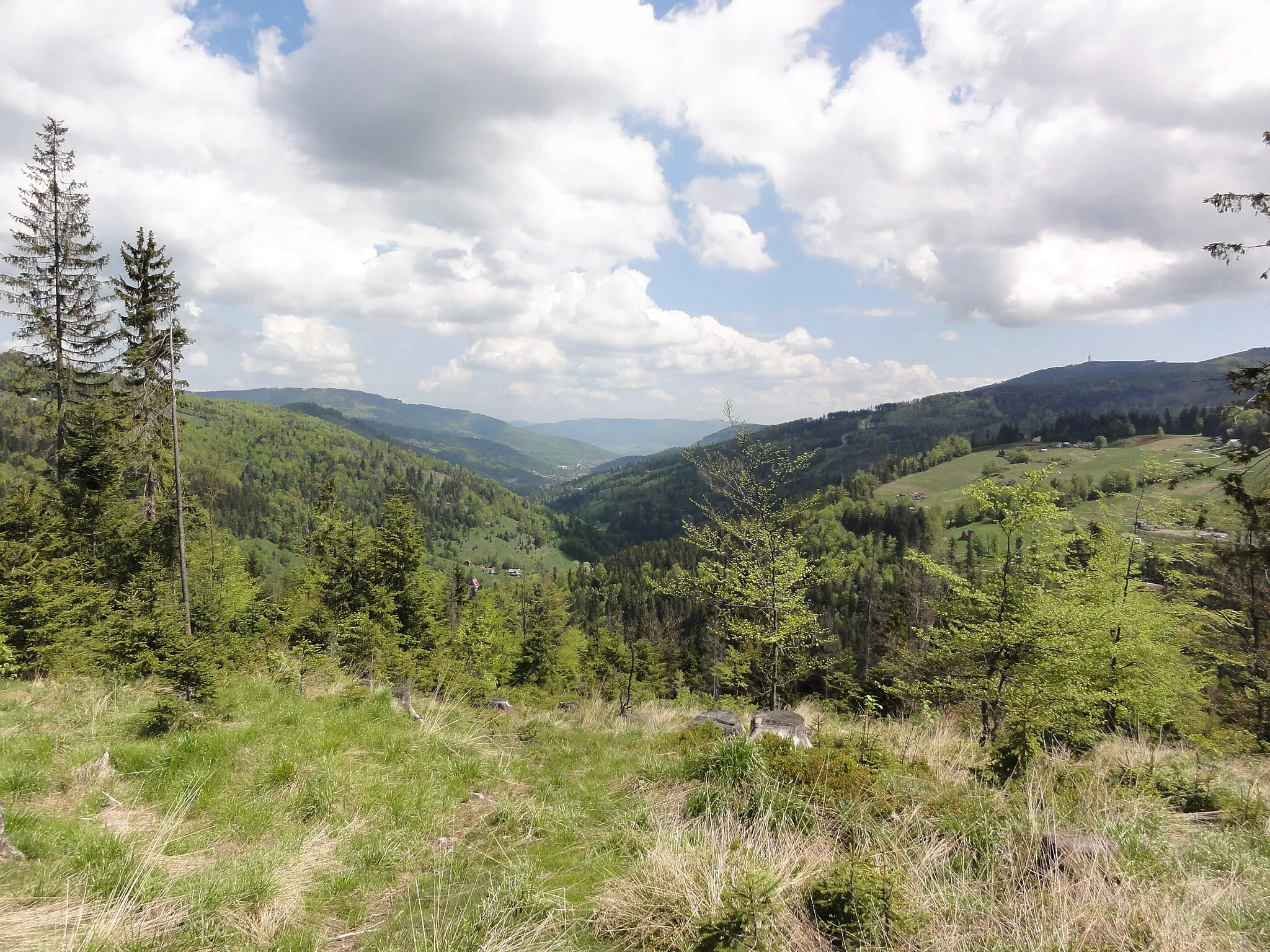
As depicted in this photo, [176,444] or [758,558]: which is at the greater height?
[176,444]

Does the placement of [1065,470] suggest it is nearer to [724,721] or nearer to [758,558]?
[758,558]

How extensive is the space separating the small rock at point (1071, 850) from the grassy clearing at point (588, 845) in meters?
0.13

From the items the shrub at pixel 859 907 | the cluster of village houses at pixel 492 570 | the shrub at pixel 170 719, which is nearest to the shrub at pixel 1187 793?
the shrub at pixel 859 907

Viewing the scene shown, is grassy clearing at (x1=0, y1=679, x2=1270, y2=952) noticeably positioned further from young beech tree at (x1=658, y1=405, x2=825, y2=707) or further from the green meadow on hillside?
the green meadow on hillside

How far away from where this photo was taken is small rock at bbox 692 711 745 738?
921 cm

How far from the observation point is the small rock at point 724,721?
9.21 m

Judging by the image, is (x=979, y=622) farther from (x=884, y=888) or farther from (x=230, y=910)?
(x=230, y=910)

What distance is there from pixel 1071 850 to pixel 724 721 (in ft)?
21.6

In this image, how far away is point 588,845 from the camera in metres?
5.31

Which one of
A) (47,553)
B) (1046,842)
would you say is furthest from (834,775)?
(47,553)

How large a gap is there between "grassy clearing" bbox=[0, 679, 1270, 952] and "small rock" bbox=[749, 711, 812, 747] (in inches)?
23.7

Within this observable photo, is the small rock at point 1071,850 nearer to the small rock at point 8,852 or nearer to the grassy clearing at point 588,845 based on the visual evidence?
the grassy clearing at point 588,845

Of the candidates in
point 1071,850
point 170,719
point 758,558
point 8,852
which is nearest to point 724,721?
point 758,558

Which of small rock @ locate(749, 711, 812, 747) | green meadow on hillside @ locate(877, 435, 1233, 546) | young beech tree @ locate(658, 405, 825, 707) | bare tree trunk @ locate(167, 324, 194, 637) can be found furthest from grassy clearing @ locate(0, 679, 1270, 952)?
green meadow on hillside @ locate(877, 435, 1233, 546)
